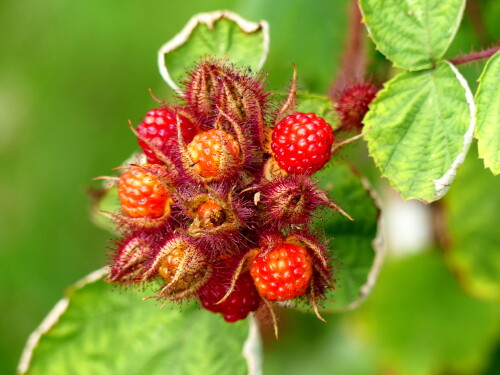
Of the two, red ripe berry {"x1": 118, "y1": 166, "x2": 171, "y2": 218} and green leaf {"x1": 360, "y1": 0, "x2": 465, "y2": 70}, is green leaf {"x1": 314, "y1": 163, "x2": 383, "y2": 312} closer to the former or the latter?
green leaf {"x1": 360, "y1": 0, "x2": 465, "y2": 70}

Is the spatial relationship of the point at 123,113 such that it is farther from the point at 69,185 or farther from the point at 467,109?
the point at 467,109

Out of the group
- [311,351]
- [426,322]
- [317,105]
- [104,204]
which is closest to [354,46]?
[317,105]

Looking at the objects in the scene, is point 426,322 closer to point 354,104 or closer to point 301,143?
point 354,104

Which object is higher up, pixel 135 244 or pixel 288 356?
pixel 135 244

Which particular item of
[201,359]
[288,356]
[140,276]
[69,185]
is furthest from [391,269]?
[69,185]

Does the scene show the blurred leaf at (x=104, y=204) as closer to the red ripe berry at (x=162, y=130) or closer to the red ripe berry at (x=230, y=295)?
the red ripe berry at (x=162, y=130)

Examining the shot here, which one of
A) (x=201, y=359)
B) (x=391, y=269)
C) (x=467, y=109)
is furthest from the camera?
(x=391, y=269)
